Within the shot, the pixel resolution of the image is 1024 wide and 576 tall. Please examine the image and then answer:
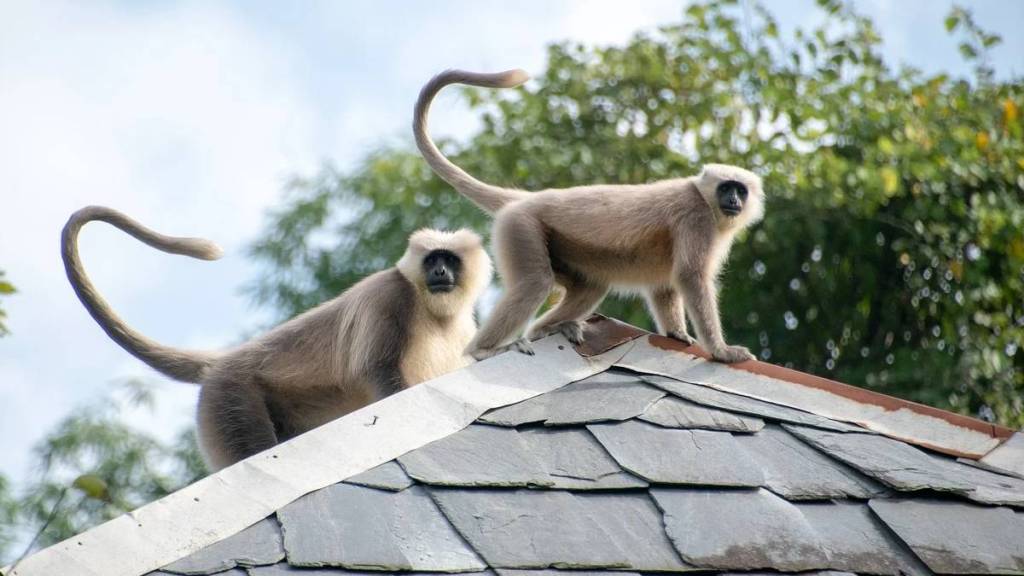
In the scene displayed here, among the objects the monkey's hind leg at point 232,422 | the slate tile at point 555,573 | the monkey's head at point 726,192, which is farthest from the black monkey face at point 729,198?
the slate tile at point 555,573

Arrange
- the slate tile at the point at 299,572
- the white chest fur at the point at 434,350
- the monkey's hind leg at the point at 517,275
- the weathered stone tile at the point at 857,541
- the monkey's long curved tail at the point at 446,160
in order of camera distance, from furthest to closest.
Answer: the monkey's long curved tail at the point at 446,160 → the white chest fur at the point at 434,350 → the monkey's hind leg at the point at 517,275 → the weathered stone tile at the point at 857,541 → the slate tile at the point at 299,572

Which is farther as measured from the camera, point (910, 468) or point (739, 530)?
point (910, 468)

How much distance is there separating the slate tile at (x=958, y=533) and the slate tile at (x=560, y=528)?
63 centimetres

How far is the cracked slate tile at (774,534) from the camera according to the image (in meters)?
3.24

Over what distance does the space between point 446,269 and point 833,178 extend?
7.23 meters

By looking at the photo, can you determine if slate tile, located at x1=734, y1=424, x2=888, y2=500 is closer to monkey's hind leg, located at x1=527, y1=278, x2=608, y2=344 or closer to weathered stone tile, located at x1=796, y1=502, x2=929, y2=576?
weathered stone tile, located at x1=796, y1=502, x2=929, y2=576

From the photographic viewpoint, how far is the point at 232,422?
19.7 feet

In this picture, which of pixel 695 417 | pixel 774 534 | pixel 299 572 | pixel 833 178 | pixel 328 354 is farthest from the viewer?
pixel 833 178

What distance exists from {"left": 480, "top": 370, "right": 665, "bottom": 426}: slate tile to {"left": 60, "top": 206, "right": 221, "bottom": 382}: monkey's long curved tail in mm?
1901

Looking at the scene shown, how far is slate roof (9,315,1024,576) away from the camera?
10.3 feet

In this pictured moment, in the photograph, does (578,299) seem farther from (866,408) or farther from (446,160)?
(866,408)

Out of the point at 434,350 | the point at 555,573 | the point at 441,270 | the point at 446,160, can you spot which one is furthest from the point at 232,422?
the point at 555,573

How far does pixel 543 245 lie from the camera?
243 inches

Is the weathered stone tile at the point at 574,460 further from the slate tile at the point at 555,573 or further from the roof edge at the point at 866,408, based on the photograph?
the roof edge at the point at 866,408
